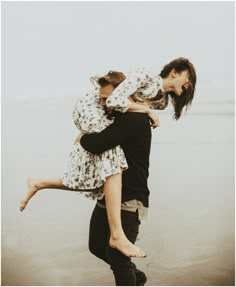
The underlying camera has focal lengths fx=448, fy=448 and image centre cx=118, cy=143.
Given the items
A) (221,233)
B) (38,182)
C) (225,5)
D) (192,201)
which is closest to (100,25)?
(225,5)

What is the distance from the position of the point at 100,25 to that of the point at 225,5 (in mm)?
750

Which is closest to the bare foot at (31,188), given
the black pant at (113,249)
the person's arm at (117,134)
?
the black pant at (113,249)

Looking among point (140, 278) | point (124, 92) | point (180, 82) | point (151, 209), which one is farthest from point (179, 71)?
point (140, 278)

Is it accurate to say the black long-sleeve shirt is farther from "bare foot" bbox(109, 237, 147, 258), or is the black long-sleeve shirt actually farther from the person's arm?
"bare foot" bbox(109, 237, 147, 258)

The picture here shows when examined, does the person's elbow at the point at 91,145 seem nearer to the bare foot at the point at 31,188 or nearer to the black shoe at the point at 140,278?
the bare foot at the point at 31,188

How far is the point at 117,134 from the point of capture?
222 centimetres

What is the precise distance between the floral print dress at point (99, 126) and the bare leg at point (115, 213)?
0.04m

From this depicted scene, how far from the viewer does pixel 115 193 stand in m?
2.25

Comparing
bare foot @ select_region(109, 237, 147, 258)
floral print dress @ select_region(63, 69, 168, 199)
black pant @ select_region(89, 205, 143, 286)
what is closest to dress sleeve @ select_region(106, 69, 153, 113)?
floral print dress @ select_region(63, 69, 168, 199)

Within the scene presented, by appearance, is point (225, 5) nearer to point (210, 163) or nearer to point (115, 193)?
point (210, 163)

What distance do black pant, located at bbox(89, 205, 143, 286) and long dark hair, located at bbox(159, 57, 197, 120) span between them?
2.26 feet

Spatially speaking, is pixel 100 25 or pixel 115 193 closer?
pixel 115 193

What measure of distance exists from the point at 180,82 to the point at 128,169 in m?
0.59

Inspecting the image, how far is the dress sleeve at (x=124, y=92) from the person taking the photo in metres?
2.20
